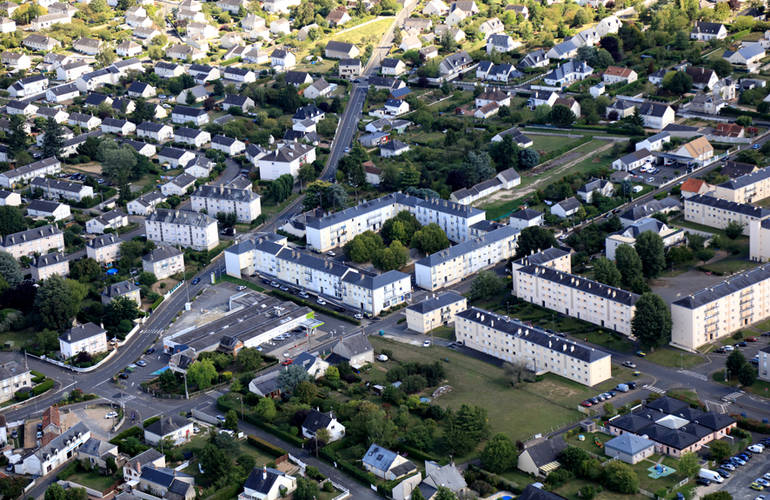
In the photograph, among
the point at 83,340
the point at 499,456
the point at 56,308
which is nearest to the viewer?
the point at 499,456

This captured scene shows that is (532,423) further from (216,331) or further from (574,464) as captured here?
(216,331)

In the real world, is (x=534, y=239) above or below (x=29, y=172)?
below

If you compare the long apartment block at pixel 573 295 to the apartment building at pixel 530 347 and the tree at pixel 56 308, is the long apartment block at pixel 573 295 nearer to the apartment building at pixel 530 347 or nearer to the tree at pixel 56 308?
the apartment building at pixel 530 347

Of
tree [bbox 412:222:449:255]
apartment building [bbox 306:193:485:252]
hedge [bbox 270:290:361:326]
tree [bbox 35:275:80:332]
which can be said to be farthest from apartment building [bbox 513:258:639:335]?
tree [bbox 35:275:80:332]

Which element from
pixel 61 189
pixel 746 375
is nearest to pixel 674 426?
pixel 746 375

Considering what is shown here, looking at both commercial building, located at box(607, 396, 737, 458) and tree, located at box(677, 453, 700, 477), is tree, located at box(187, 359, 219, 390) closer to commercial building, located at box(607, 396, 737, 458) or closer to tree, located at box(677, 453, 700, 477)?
commercial building, located at box(607, 396, 737, 458)

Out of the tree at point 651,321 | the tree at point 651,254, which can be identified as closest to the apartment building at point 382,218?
the tree at point 651,254

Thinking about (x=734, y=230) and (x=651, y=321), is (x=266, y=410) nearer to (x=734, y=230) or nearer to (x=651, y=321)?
(x=651, y=321)
